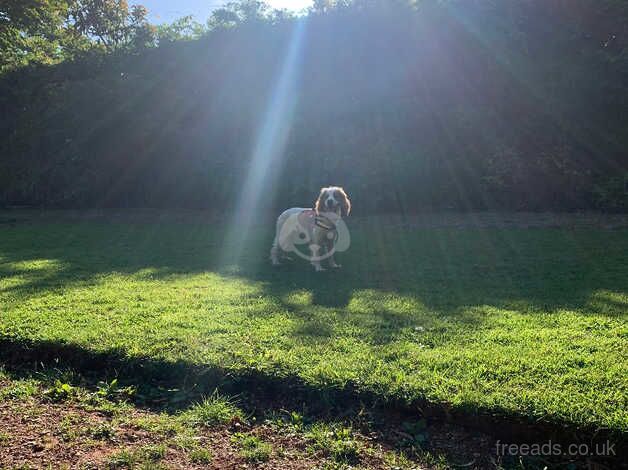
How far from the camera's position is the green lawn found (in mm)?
2982

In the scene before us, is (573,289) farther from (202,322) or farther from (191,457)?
(191,457)

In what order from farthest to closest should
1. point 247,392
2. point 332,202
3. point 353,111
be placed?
point 353,111, point 332,202, point 247,392

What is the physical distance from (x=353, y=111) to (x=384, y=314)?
340 inches

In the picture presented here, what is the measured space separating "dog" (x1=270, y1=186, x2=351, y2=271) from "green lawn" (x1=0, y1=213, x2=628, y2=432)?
290 millimetres

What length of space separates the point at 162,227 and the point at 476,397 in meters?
8.68

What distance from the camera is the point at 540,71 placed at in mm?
11125

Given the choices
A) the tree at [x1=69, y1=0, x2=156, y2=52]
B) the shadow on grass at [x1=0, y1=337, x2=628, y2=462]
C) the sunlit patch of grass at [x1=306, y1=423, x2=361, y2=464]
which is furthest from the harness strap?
the tree at [x1=69, y1=0, x2=156, y2=52]

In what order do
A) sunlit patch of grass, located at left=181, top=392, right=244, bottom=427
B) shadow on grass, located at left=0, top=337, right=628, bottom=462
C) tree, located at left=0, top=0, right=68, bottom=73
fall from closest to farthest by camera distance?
shadow on grass, located at left=0, top=337, right=628, bottom=462 → sunlit patch of grass, located at left=181, top=392, right=244, bottom=427 → tree, located at left=0, top=0, right=68, bottom=73

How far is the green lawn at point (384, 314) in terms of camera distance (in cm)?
298

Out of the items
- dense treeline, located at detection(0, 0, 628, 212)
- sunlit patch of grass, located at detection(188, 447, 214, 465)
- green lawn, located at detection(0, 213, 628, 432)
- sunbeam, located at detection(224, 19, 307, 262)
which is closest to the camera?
sunlit patch of grass, located at detection(188, 447, 214, 465)

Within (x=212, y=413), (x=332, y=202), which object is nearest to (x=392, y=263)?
(x=332, y=202)

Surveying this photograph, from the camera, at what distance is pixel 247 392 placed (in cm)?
316

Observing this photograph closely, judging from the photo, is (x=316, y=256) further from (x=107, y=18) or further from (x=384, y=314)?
(x=107, y=18)

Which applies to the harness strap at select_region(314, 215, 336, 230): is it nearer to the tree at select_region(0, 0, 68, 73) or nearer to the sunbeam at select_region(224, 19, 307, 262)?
the sunbeam at select_region(224, 19, 307, 262)
